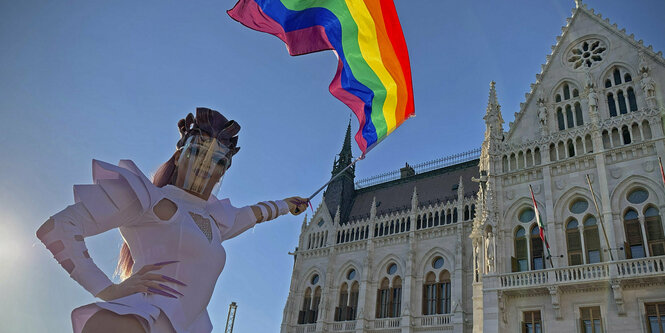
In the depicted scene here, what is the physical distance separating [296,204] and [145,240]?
202cm

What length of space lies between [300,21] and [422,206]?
3028cm

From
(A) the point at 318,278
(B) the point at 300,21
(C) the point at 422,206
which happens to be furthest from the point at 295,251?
(B) the point at 300,21

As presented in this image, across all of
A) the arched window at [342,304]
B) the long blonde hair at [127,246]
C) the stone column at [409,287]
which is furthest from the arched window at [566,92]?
the long blonde hair at [127,246]

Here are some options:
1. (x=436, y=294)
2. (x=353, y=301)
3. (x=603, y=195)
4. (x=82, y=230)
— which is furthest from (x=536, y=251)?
(x=82, y=230)

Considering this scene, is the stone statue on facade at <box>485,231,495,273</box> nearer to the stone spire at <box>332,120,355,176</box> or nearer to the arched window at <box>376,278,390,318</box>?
the arched window at <box>376,278,390,318</box>

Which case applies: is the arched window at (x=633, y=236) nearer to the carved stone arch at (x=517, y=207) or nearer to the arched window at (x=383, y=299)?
the carved stone arch at (x=517, y=207)

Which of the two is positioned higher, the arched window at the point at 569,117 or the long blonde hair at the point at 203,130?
the arched window at the point at 569,117

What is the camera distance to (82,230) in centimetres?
338

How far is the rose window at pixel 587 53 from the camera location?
25141mm

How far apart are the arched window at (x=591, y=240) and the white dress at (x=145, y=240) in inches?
812

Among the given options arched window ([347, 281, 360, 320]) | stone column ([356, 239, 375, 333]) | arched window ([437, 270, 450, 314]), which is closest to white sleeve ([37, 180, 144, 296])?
arched window ([437, 270, 450, 314])

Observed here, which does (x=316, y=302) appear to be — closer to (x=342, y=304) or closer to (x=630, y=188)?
(x=342, y=304)

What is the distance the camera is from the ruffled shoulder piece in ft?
11.3

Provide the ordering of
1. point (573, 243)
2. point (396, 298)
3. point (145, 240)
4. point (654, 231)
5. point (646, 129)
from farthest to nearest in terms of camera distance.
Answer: point (396, 298) → point (646, 129) → point (573, 243) → point (654, 231) → point (145, 240)
